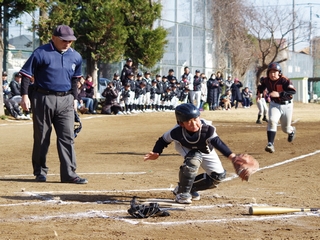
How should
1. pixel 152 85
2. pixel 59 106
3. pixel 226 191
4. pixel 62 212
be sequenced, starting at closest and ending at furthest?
pixel 62 212 → pixel 226 191 → pixel 59 106 → pixel 152 85

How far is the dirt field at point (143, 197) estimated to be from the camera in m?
5.78

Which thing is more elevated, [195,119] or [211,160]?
[195,119]

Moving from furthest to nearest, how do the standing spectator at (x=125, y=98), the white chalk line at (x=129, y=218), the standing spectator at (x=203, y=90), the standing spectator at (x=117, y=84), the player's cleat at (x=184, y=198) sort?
the standing spectator at (x=203, y=90)
the standing spectator at (x=125, y=98)
the standing spectator at (x=117, y=84)
the player's cleat at (x=184, y=198)
the white chalk line at (x=129, y=218)

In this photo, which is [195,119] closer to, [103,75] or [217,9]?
[103,75]

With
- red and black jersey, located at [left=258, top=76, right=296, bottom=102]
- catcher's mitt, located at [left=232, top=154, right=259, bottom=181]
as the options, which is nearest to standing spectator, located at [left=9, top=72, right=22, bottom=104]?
red and black jersey, located at [left=258, top=76, right=296, bottom=102]

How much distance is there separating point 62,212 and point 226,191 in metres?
2.35

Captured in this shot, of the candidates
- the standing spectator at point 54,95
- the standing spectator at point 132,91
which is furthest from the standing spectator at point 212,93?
the standing spectator at point 54,95

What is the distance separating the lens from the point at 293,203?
23.8 feet

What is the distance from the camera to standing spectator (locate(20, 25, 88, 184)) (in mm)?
8711

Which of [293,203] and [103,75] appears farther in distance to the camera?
[103,75]

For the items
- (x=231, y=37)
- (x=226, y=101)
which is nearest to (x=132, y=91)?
(x=226, y=101)

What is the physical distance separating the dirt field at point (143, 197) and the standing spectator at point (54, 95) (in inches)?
12.8

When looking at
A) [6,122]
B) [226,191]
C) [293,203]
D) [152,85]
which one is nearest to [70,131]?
[226,191]

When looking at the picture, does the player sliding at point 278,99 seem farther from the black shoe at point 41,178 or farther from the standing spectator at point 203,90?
the standing spectator at point 203,90
